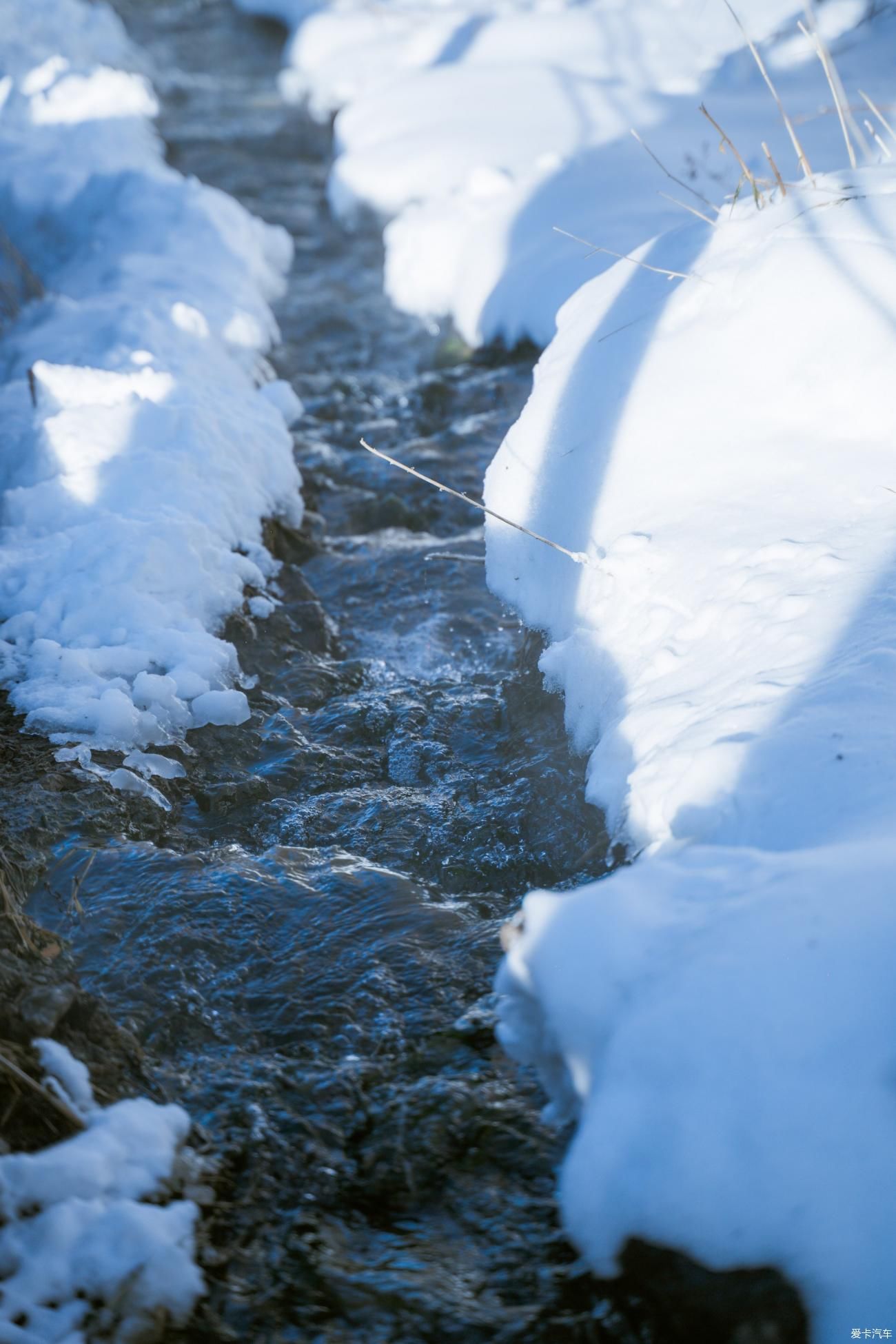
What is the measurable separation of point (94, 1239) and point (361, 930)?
0.95 m

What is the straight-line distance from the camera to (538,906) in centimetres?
167

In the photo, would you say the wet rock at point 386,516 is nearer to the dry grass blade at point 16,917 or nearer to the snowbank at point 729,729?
the snowbank at point 729,729

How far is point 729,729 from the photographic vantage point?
2.00 metres

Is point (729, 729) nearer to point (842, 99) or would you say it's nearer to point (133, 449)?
point (133, 449)

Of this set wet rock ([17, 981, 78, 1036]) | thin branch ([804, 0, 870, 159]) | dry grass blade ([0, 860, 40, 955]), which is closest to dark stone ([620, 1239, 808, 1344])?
wet rock ([17, 981, 78, 1036])

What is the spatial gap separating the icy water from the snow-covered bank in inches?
A: 8.6

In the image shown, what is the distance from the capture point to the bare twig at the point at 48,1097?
1.65 metres

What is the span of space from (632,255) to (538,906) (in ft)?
8.55

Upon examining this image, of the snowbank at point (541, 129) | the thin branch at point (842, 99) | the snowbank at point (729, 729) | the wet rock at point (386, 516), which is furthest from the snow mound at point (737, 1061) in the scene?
the snowbank at point (541, 129)

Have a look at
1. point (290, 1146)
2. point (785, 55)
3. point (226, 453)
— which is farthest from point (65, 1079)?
point (785, 55)

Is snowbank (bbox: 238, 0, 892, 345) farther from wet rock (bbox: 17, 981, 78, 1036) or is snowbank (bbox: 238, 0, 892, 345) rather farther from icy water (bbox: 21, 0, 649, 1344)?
wet rock (bbox: 17, 981, 78, 1036)

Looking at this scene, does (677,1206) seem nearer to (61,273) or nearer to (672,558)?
(672,558)

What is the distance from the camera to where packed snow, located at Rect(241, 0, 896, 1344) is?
4.56ft

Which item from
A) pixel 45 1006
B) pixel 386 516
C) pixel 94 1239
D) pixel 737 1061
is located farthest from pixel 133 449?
pixel 737 1061
